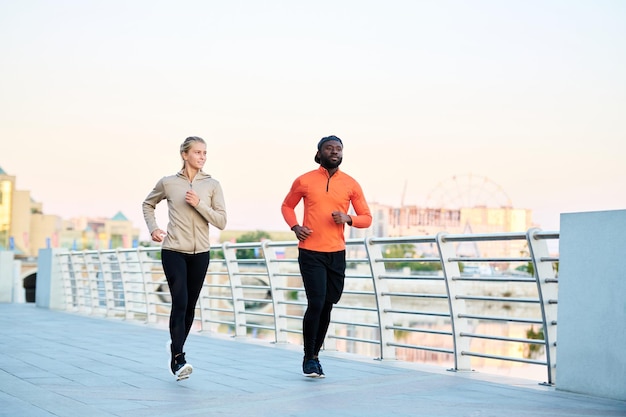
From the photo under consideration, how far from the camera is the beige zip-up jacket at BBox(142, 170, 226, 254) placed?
6.23 meters

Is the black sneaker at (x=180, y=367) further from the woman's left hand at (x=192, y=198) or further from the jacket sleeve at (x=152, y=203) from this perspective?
the woman's left hand at (x=192, y=198)

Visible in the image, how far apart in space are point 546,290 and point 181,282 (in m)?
2.58

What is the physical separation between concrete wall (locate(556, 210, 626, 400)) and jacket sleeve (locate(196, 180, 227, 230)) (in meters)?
2.33

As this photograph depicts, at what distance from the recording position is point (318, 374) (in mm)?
6602

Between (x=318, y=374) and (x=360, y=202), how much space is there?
4.29ft

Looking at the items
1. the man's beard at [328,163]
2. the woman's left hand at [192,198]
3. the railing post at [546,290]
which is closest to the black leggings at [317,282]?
the man's beard at [328,163]

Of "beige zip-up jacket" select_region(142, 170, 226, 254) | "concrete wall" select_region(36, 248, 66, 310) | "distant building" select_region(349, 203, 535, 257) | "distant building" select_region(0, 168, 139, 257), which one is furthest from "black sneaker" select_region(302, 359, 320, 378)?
"distant building" select_region(349, 203, 535, 257)

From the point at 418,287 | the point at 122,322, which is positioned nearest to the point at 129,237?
the point at 418,287

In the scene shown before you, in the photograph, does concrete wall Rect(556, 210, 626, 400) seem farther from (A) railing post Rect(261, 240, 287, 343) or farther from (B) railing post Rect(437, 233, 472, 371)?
(A) railing post Rect(261, 240, 287, 343)

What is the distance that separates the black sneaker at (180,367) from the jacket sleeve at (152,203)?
0.92 m

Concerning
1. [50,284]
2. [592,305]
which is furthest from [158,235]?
[50,284]

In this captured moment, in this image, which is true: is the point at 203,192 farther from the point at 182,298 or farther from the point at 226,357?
the point at 226,357

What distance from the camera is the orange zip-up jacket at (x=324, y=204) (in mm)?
6461

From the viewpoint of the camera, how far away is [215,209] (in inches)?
253
